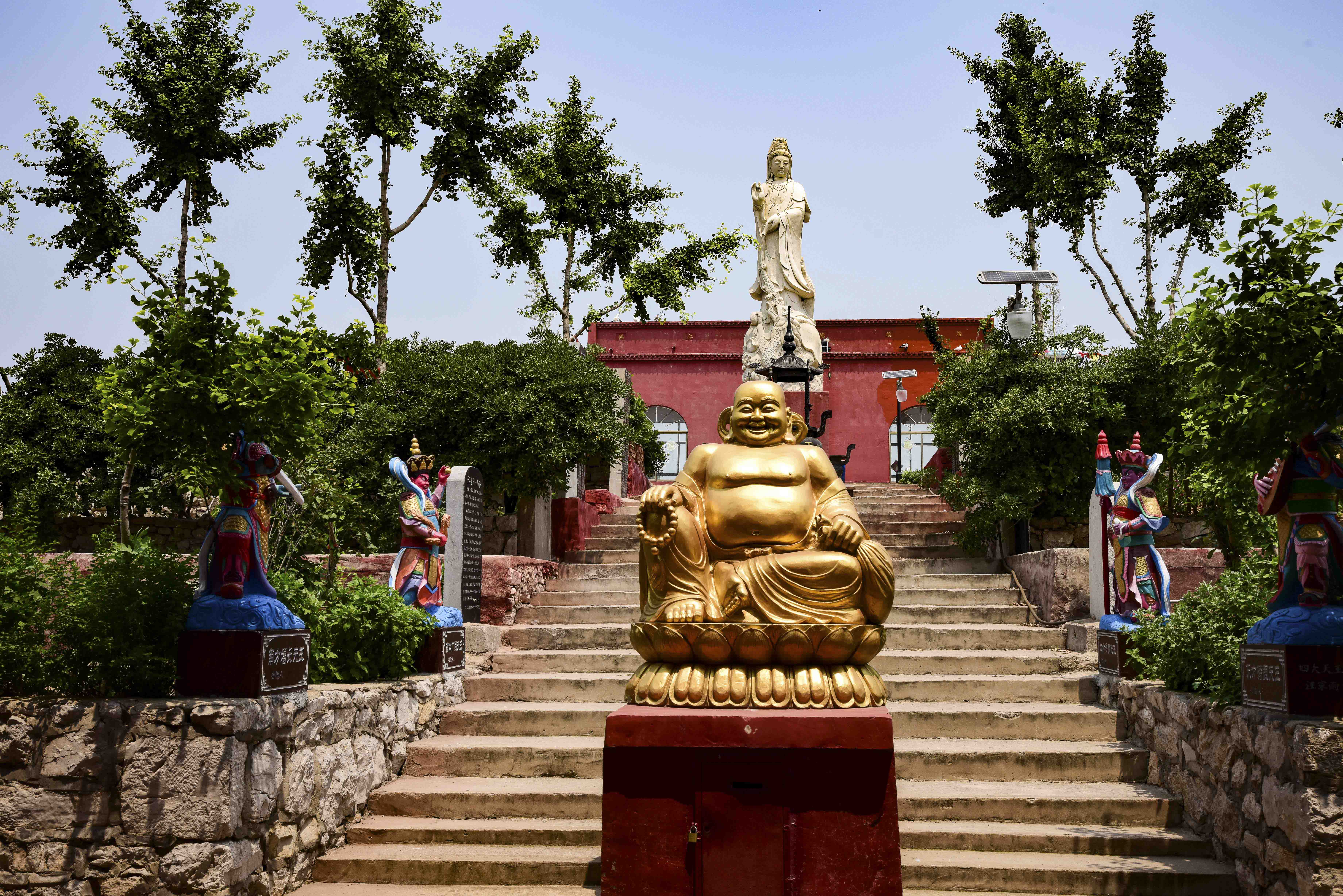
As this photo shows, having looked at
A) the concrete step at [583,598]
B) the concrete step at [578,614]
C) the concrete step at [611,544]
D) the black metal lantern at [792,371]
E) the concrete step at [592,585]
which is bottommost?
the concrete step at [578,614]

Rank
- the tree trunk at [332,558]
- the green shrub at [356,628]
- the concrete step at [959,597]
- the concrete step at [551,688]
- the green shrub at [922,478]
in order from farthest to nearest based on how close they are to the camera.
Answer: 1. the green shrub at [922,478]
2. the concrete step at [959,597]
3. the tree trunk at [332,558]
4. the concrete step at [551,688]
5. the green shrub at [356,628]

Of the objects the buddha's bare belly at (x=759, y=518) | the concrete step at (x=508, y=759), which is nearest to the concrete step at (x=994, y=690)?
the concrete step at (x=508, y=759)

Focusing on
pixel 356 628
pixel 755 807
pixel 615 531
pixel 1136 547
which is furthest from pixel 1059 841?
pixel 615 531

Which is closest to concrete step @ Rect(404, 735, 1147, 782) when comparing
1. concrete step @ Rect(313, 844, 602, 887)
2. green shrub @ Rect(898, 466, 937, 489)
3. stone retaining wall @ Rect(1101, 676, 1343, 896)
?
stone retaining wall @ Rect(1101, 676, 1343, 896)

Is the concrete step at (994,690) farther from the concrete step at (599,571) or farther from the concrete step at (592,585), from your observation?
the concrete step at (599,571)

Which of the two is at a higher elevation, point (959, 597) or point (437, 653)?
point (959, 597)

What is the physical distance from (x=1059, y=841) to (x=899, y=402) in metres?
13.2

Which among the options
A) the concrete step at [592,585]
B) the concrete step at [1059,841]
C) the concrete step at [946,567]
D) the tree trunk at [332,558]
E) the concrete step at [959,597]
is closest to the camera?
the concrete step at [1059,841]

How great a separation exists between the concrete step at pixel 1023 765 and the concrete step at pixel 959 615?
89.8 inches

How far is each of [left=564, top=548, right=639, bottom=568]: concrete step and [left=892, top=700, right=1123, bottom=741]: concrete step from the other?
446cm

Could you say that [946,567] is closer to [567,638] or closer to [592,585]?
[592,585]

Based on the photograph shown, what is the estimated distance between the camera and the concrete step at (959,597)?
8.54m

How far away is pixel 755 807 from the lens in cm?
396

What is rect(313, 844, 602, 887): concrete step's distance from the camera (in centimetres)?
488
